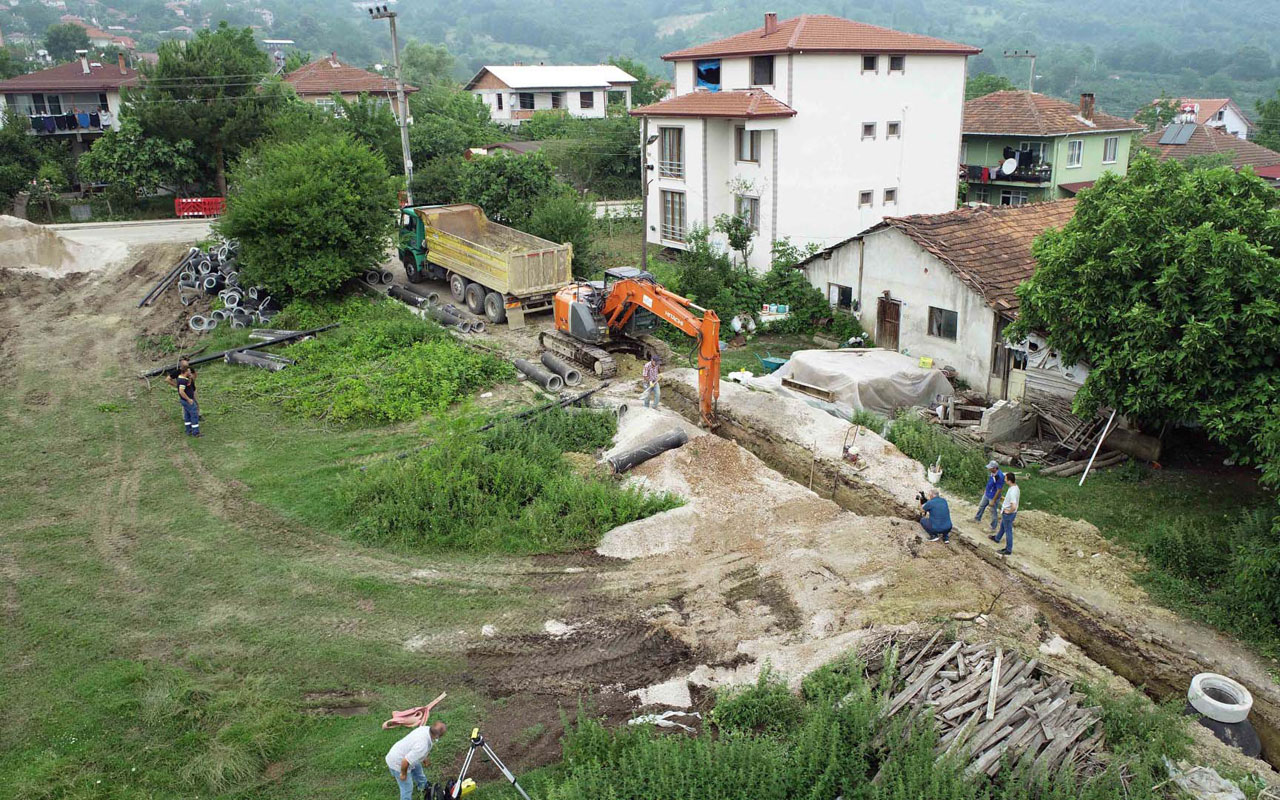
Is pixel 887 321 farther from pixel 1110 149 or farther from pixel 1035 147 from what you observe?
pixel 1110 149

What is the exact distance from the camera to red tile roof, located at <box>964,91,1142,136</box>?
132ft

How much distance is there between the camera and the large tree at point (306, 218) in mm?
24969

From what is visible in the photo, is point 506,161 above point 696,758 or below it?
above

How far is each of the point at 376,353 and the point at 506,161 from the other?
39.9 ft

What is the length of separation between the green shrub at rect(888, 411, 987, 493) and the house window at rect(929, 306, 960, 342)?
4018 mm

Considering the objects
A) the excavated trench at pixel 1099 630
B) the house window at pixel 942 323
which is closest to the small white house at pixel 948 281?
the house window at pixel 942 323

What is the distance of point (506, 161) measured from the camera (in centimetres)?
3145

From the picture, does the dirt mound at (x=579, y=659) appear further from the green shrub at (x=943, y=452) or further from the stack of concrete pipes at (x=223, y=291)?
the stack of concrete pipes at (x=223, y=291)

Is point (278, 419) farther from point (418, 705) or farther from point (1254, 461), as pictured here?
point (1254, 461)

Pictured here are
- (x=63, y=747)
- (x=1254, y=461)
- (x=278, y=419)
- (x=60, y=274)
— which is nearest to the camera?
(x=63, y=747)

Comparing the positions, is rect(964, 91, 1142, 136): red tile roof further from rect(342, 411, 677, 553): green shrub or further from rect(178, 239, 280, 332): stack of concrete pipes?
rect(342, 411, 677, 553): green shrub

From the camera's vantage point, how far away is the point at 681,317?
18672 millimetres

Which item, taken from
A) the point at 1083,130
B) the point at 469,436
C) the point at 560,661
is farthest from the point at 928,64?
the point at 560,661

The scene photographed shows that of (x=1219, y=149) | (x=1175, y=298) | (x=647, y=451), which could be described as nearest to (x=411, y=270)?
(x=647, y=451)
